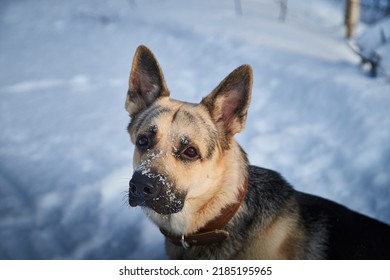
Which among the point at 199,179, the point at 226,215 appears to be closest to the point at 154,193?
the point at 199,179

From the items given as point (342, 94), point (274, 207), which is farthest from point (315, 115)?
point (274, 207)

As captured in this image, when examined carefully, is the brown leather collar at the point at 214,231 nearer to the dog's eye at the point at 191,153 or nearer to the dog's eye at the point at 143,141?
the dog's eye at the point at 191,153

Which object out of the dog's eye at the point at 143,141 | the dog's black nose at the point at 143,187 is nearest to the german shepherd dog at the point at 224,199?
the dog's eye at the point at 143,141

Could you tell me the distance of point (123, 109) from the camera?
14.7 feet

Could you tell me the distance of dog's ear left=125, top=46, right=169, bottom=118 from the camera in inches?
94.2

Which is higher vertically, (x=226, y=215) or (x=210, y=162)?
(x=210, y=162)

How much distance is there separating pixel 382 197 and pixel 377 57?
1.99m

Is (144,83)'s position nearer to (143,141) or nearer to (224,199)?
(143,141)

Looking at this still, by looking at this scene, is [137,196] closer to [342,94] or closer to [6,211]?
[6,211]

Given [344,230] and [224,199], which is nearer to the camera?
[224,199]

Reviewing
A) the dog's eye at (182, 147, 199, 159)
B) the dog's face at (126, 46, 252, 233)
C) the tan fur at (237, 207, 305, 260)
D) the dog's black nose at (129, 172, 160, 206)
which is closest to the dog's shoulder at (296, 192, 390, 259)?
the tan fur at (237, 207, 305, 260)

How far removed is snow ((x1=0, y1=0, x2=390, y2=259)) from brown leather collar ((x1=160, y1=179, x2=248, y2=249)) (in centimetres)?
94

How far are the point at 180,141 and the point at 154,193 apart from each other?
1.30ft

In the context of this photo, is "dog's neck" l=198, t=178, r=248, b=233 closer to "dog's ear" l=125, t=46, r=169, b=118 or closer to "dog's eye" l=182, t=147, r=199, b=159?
"dog's eye" l=182, t=147, r=199, b=159
